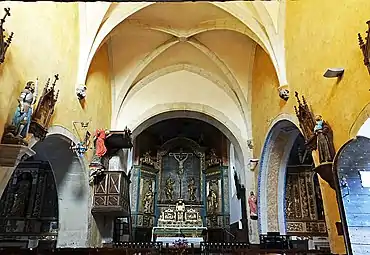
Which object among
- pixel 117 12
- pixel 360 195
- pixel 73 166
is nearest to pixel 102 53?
pixel 117 12

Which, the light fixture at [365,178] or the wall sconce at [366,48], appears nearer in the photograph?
the wall sconce at [366,48]

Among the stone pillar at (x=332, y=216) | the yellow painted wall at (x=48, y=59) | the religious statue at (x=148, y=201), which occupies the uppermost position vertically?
the yellow painted wall at (x=48, y=59)

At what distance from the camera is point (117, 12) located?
9898 millimetres

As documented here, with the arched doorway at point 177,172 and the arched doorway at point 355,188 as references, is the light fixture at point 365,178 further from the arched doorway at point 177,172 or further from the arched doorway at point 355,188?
the arched doorway at point 177,172

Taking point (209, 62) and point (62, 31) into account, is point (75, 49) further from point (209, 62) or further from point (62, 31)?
point (209, 62)

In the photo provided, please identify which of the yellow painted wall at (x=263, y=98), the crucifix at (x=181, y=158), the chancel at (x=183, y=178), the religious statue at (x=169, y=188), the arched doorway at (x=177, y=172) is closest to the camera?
the yellow painted wall at (x=263, y=98)

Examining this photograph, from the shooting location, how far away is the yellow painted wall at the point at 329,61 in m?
5.71

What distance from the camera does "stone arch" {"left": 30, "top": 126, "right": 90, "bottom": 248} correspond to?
351 inches

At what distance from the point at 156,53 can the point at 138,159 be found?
7.02 m

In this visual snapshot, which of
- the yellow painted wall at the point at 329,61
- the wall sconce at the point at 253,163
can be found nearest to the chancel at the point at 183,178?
the wall sconce at the point at 253,163

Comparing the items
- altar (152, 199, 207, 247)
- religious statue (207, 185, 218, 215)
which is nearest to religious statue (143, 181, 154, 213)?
altar (152, 199, 207, 247)

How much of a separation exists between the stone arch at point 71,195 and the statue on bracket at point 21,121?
302cm

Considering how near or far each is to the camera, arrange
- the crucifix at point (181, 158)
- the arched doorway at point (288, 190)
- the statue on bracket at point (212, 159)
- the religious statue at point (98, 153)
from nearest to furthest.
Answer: the religious statue at point (98, 153)
the arched doorway at point (288, 190)
the statue on bracket at point (212, 159)
the crucifix at point (181, 158)

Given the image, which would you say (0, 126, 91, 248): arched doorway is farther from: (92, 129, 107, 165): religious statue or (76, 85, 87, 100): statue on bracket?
(76, 85, 87, 100): statue on bracket
